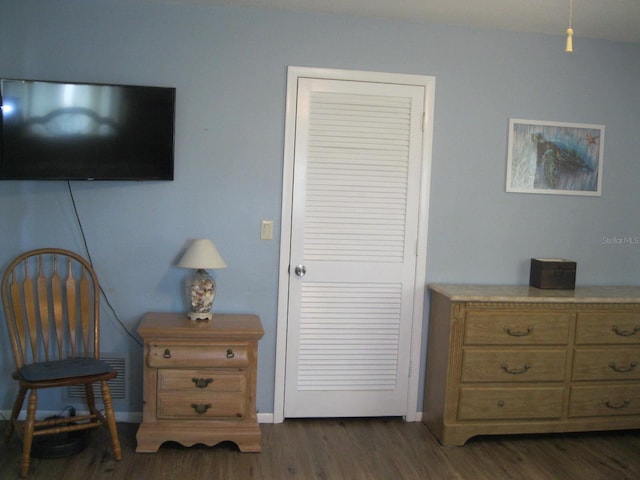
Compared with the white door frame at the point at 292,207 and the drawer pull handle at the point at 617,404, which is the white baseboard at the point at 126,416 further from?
the drawer pull handle at the point at 617,404

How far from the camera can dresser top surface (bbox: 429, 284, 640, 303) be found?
9.85 feet

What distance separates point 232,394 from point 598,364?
2.00 meters

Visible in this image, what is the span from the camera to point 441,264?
11.0 feet

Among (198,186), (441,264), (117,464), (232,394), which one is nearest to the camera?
(117,464)

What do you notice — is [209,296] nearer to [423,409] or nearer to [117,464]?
[117,464]

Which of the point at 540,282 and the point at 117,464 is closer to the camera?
the point at 117,464

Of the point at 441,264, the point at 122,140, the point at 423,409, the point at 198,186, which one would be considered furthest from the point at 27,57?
the point at 423,409

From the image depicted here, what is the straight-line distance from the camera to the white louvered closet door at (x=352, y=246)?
319 cm

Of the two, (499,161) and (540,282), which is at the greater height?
(499,161)

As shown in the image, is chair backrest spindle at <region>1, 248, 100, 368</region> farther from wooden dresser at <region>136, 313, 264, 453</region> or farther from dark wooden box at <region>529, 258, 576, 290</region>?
dark wooden box at <region>529, 258, 576, 290</region>

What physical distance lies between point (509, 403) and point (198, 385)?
65.0 inches

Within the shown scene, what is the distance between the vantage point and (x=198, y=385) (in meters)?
2.84

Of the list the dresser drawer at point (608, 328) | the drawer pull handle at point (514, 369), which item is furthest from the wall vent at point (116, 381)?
the dresser drawer at point (608, 328)

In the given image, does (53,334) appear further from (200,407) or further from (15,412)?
(200,407)
